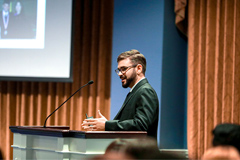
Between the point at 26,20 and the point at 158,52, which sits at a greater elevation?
the point at 26,20

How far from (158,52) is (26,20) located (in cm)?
187

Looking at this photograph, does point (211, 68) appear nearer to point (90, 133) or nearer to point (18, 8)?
point (90, 133)

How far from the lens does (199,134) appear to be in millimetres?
4836

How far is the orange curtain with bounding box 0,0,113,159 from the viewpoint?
18.4 ft

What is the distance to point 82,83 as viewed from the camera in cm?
568

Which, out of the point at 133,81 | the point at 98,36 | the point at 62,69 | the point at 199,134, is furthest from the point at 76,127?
the point at 133,81

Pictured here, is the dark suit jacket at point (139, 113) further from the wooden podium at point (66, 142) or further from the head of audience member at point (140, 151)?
the head of audience member at point (140, 151)

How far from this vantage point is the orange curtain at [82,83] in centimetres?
562

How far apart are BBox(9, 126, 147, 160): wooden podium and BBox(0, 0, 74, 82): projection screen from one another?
2236mm

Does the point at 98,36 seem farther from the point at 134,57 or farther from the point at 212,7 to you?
the point at 134,57

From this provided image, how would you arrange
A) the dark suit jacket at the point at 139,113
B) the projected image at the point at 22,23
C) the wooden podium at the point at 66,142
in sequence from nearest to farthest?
the wooden podium at the point at 66,142
the dark suit jacket at the point at 139,113
the projected image at the point at 22,23

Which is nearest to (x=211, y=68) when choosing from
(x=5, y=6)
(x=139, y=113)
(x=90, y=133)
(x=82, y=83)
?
(x=82, y=83)

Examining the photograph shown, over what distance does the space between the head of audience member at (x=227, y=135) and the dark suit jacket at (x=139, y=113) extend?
4.87 ft

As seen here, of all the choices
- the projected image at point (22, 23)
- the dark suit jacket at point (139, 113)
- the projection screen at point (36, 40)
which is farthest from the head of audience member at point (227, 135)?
the projected image at point (22, 23)
